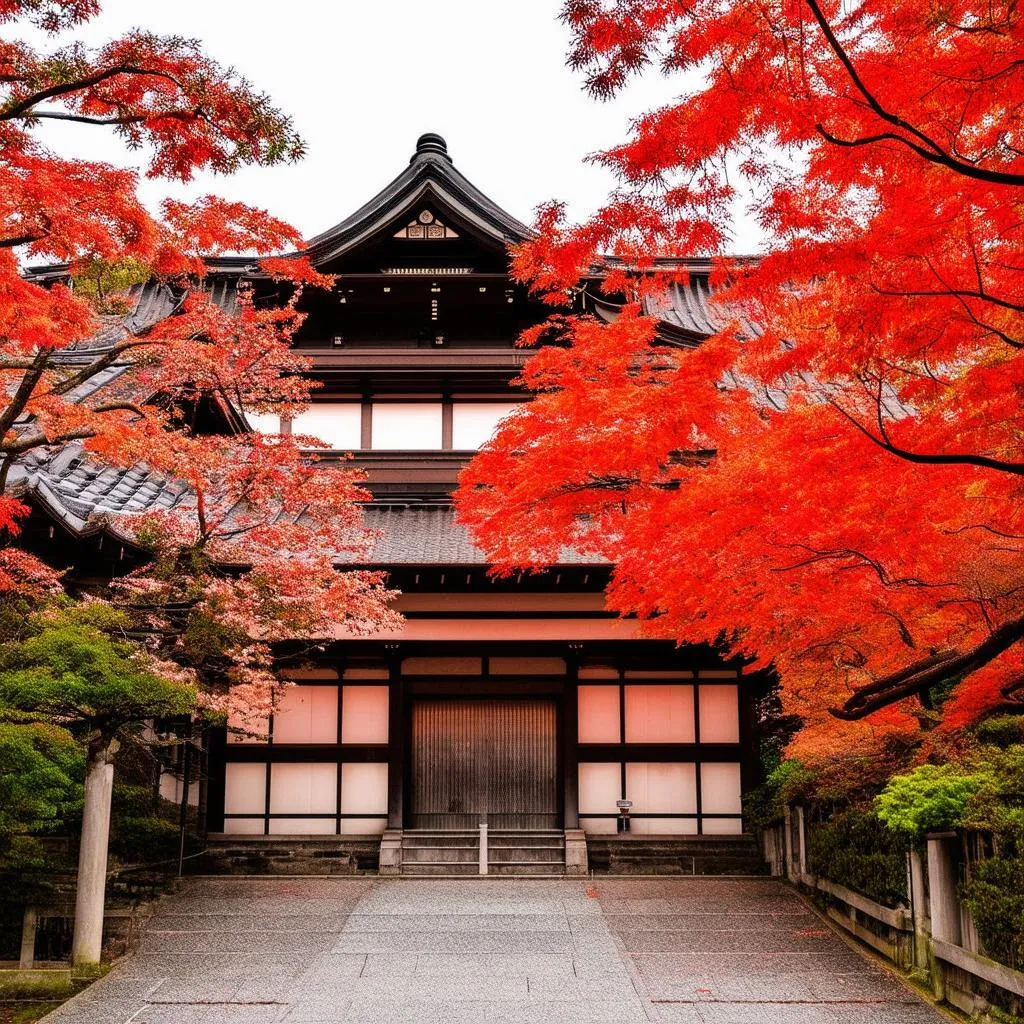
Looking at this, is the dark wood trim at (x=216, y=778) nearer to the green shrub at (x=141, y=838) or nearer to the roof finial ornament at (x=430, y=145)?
the green shrub at (x=141, y=838)

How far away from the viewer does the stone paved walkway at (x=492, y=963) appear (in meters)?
7.56

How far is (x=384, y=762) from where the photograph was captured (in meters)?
15.7

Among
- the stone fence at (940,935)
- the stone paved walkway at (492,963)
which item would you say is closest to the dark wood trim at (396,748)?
the stone paved walkway at (492,963)

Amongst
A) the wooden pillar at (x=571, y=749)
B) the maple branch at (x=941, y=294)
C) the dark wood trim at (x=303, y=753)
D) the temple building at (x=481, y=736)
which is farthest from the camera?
the dark wood trim at (x=303, y=753)

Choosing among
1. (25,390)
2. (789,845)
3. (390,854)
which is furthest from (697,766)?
(25,390)

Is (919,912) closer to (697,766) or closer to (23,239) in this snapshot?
(697,766)

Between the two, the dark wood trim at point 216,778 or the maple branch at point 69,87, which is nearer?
the maple branch at point 69,87

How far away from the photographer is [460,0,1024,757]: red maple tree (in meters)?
5.69

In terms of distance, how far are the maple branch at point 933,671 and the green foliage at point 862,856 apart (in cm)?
149

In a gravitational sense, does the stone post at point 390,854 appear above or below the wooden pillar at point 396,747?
below

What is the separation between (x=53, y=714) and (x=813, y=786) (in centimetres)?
796

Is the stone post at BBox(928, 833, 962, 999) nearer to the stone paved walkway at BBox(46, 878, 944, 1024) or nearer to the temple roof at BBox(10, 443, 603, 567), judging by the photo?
the stone paved walkway at BBox(46, 878, 944, 1024)

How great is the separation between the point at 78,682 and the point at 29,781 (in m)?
1.04

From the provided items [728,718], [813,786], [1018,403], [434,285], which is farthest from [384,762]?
[1018,403]
